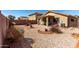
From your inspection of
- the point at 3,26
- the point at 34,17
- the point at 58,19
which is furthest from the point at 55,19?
the point at 3,26

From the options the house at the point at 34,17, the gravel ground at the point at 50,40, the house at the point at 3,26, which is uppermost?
the house at the point at 34,17

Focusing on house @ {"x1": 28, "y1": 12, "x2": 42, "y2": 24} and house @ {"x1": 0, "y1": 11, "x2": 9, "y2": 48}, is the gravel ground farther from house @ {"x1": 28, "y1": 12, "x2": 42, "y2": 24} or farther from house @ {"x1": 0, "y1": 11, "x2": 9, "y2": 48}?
house @ {"x1": 0, "y1": 11, "x2": 9, "y2": 48}

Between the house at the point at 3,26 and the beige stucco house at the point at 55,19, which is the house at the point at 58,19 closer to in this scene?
the beige stucco house at the point at 55,19

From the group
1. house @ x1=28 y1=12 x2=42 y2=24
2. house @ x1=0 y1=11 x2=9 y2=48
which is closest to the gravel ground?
house @ x1=28 y1=12 x2=42 y2=24

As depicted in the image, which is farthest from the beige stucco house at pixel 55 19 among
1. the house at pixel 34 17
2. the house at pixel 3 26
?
the house at pixel 3 26

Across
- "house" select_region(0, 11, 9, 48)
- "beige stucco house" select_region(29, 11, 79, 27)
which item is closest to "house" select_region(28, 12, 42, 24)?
"beige stucco house" select_region(29, 11, 79, 27)

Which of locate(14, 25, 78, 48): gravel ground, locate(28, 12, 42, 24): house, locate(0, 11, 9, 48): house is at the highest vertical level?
locate(28, 12, 42, 24): house

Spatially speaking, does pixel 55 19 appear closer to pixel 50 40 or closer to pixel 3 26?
pixel 50 40

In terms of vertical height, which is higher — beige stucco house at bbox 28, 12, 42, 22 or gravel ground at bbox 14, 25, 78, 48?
beige stucco house at bbox 28, 12, 42, 22

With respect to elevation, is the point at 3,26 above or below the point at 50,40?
above

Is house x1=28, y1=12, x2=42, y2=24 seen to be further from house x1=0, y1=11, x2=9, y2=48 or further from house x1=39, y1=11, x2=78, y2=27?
house x1=0, y1=11, x2=9, y2=48
